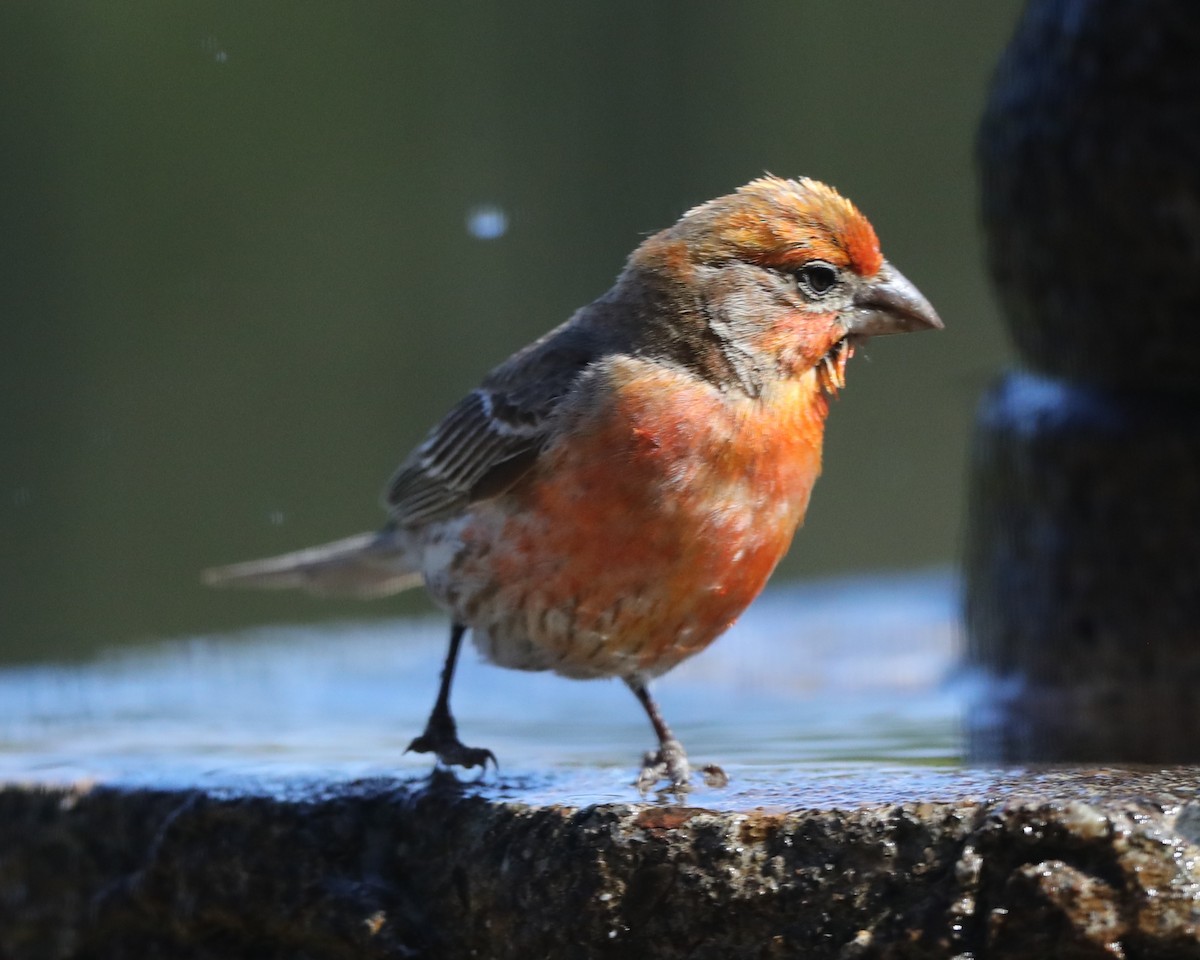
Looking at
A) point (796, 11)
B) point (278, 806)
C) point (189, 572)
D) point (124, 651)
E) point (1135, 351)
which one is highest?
point (796, 11)

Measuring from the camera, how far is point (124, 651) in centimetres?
797

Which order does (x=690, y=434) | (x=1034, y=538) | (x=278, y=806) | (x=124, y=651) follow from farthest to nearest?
(x=124, y=651), (x=1034, y=538), (x=690, y=434), (x=278, y=806)

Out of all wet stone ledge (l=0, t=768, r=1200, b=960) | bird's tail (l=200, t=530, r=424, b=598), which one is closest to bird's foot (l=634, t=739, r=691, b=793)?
wet stone ledge (l=0, t=768, r=1200, b=960)

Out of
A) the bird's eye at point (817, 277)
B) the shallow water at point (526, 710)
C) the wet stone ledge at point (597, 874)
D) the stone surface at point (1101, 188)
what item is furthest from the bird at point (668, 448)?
the stone surface at point (1101, 188)

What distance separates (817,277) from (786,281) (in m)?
0.07

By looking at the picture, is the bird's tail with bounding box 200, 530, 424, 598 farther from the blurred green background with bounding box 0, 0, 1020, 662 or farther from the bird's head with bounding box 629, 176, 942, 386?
the blurred green background with bounding box 0, 0, 1020, 662

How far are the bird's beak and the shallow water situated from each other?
0.94m

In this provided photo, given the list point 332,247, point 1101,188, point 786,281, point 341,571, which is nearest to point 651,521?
point 786,281

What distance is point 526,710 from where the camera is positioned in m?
6.41

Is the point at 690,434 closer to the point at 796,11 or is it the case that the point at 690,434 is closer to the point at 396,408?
the point at 396,408

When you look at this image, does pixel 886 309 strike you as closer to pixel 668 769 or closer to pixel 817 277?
pixel 817 277

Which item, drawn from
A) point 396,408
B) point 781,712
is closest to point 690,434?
point 781,712

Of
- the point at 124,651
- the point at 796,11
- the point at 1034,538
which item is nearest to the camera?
the point at 1034,538

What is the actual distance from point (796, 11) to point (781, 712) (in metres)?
13.0
